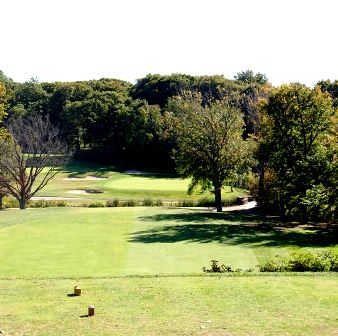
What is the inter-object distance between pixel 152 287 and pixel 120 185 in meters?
49.8

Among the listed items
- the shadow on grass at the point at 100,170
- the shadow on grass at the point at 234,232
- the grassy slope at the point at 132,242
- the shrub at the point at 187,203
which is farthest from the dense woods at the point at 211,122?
the shrub at the point at 187,203

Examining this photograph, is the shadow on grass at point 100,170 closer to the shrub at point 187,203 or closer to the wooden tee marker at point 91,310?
the shrub at point 187,203

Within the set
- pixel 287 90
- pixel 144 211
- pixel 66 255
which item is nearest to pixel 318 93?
pixel 287 90

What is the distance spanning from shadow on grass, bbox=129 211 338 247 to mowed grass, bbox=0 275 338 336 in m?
11.6

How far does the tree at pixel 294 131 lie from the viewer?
3425 cm

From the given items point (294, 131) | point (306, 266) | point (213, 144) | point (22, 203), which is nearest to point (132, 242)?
point (306, 266)

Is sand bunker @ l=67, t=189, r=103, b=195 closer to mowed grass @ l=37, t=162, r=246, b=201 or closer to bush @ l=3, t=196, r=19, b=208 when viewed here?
mowed grass @ l=37, t=162, r=246, b=201

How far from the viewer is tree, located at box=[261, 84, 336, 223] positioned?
34250 millimetres

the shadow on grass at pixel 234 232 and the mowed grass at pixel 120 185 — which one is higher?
the mowed grass at pixel 120 185

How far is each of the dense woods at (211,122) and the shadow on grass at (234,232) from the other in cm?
157

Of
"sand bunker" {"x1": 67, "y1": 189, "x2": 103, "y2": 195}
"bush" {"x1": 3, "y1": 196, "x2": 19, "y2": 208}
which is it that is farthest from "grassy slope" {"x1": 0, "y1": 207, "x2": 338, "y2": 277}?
"sand bunker" {"x1": 67, "y1": 189, "x2": 103, "y2": 195}

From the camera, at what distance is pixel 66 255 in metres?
21.2

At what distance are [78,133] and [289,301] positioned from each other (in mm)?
81228

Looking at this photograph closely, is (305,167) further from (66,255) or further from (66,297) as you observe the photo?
(66,297)
